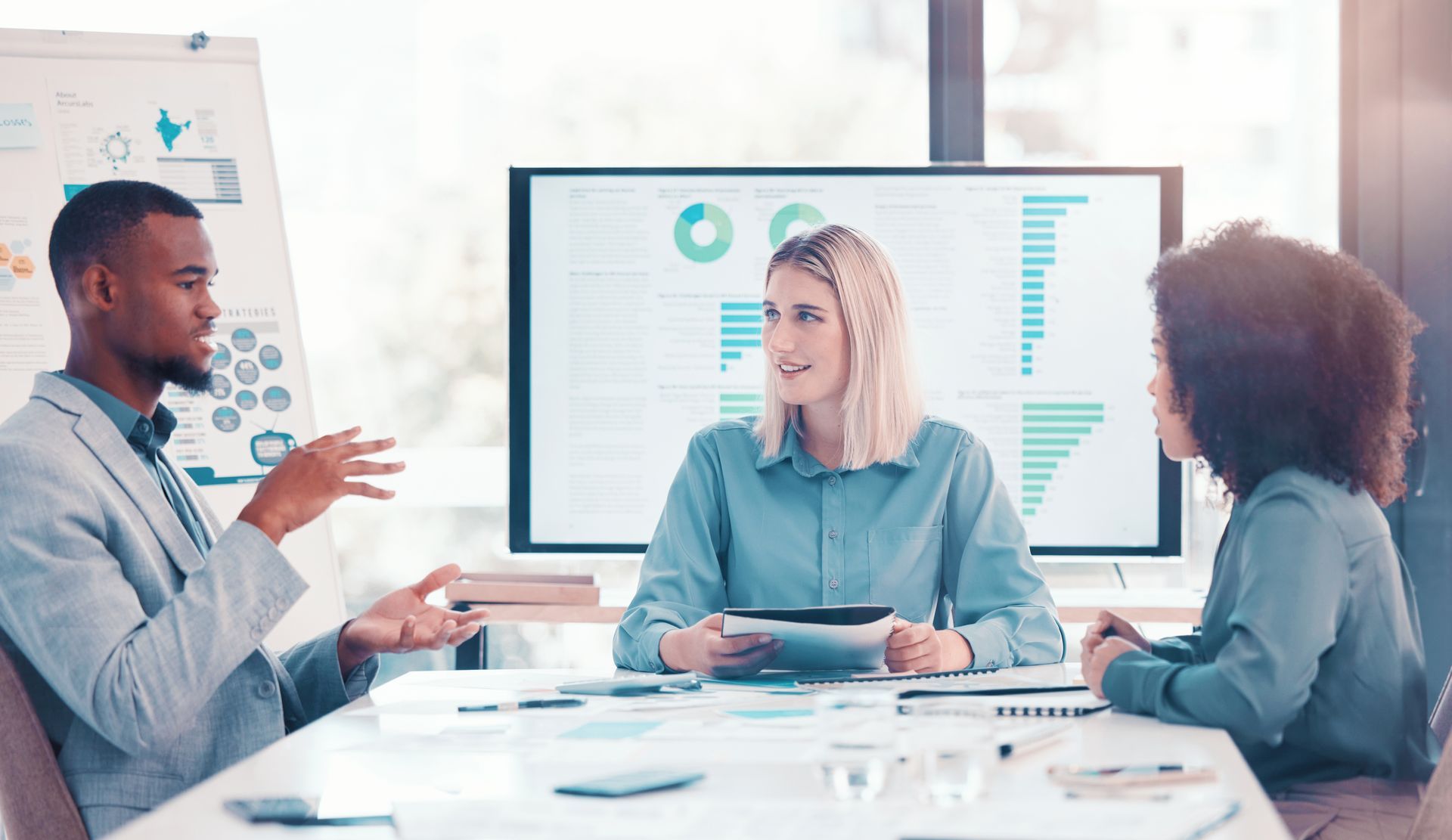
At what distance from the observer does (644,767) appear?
3.97 ft

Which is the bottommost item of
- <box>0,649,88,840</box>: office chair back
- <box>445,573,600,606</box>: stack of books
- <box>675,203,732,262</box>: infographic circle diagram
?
<box>445,573,600,606</box>: stack of books

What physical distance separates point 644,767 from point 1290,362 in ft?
3.10

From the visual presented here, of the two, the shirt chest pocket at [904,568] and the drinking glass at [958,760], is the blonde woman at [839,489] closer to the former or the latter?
the shirt chest pocket at [904,568]

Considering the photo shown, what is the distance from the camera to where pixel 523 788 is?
1132mm

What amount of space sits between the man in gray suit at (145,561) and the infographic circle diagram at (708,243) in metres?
1.53

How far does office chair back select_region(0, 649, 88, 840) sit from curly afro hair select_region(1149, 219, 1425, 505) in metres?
1.51

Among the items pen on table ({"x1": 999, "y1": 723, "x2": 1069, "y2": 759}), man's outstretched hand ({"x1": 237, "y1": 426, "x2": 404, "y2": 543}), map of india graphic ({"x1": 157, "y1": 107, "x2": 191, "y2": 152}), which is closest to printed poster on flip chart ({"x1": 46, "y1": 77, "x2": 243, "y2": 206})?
map of india graphic ({"x1": 157, "y1": 107, "x2": 191, "y2": 152})

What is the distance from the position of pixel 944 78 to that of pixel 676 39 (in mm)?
775

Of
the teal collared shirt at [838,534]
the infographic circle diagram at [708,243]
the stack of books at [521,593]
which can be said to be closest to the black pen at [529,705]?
the teal collared shirt at [838,534]

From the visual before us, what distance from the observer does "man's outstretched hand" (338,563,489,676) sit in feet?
5.90

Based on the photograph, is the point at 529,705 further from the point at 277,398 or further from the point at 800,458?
the point at 277,398

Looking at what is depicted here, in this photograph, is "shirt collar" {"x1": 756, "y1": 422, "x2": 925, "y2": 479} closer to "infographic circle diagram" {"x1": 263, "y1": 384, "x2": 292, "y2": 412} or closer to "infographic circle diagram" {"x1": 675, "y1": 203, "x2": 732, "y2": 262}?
"infographic circle diagram" {"x1": 675, "y1": 203, "x2": 732, "y2": 262}

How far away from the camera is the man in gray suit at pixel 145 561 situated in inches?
56.4

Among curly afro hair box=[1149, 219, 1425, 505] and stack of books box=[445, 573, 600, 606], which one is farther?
stack of books box=[445, 573, 600, 606]
